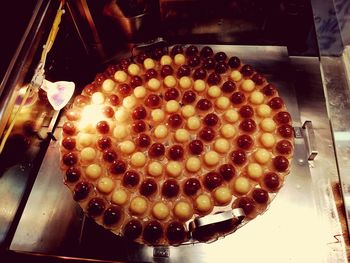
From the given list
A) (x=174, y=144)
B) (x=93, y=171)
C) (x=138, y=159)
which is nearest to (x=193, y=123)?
(x=174, y=144)

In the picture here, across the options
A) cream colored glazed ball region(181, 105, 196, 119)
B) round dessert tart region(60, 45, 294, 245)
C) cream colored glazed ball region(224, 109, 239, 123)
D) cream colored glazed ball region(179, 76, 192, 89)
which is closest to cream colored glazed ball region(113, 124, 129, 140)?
round dessert tart region(60, 45, 294, 245)

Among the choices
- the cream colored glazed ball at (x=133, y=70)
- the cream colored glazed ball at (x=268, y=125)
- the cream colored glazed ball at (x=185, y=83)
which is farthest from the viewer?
the cream colored glazed ball at (x=133, y=70)

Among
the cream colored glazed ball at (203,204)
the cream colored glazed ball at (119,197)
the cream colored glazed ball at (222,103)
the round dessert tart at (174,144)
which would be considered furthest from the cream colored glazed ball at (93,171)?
the cream colored glazed ball at (222,103)

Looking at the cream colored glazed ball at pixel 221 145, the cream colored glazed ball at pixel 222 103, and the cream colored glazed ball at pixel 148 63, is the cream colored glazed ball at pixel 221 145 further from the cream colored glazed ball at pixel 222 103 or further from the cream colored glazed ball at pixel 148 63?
the cream colored glazed ball at pixel 148 63

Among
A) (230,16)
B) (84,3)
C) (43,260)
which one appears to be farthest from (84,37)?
(43,260)

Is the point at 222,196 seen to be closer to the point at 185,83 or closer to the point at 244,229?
the point at 244,229

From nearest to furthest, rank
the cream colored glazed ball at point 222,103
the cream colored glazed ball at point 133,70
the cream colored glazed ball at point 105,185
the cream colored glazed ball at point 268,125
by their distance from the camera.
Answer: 1. the cream colored glazed ball at point 105,185
2. the cream colored glazed ball at point 268,125
3. the cream colored glazed ball at point 222,103
4. the cream colored glazed ball at point 133,70
